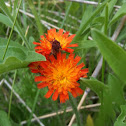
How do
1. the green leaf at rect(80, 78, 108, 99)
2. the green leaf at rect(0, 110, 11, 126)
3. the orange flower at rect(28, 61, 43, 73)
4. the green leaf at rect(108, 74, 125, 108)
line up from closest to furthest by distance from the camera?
the green leaf at rect(108, 74, 125, 108) → the green leaf at rect(80, 78, 108, 99) → the orange flower at rect(28, 61, 43, 73) → the green leaf at rect(0, 110, 11, 126)

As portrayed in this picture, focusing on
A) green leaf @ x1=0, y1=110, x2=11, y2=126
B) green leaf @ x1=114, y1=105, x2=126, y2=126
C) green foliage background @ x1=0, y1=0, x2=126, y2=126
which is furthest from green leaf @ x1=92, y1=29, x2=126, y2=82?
green leaf @ x1=0, y1=110, x2=11, y2=126

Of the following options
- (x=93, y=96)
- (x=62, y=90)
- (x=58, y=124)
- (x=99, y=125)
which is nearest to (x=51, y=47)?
(x=62, y=90)

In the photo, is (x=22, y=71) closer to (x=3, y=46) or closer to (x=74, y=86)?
(x=3, y=46)

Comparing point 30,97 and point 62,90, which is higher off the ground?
point 62,90

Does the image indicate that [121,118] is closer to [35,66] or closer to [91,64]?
[35,66]

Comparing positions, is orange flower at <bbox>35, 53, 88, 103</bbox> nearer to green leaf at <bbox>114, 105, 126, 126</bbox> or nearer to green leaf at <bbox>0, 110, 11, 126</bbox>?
green leaf at <bbox>114, 105, 126, 126</bbox>

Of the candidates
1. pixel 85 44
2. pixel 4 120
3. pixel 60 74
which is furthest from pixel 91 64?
pixel 4 120
